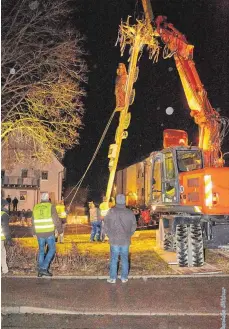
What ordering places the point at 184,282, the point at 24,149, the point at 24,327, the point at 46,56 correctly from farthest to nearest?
Answer: the point at 24,149 → the point at 46,56 → the point at 184,282 → the point at 24,327

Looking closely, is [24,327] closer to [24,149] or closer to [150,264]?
[150,264]

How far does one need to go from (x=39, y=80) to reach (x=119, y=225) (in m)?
5.79

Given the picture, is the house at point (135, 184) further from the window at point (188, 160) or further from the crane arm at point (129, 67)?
the window at point (188, 160)

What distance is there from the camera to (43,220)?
9727 mm

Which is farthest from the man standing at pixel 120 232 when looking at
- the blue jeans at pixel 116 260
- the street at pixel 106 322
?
the street at pixel 106 322

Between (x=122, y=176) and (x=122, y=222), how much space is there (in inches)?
1164

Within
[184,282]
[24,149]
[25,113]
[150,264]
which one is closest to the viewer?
[184,282]

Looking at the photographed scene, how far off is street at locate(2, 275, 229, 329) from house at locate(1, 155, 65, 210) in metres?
40.4

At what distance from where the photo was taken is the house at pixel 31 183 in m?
49.2

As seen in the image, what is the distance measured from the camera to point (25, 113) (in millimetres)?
13688

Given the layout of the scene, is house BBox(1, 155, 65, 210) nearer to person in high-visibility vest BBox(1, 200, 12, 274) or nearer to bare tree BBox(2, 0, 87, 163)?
bare tree BBox(2, 0, 87, 163)

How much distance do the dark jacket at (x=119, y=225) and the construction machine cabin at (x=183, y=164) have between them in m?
2.22

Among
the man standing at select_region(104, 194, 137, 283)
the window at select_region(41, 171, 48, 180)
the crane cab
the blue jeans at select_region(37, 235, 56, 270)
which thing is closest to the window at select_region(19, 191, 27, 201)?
the window at select_region(41, 171, 48, 180)

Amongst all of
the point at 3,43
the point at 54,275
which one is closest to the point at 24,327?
the point at 54,275
